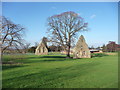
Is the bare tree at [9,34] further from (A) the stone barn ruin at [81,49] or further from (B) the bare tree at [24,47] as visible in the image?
(A) the stone barn ruin at [81,49]

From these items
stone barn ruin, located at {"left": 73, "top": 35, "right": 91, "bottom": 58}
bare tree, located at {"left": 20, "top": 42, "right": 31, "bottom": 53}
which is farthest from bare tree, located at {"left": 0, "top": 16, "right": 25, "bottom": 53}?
stone barn ruin, located at {"left": 73, "top": 35, "right": 91, "bottom": 58}

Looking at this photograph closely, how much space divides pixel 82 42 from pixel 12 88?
73.6 feet

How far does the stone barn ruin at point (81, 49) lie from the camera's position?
2562 centimetres

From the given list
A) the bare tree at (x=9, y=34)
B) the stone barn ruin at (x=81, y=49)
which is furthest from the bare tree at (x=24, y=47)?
the stone barn ruin at (x=81, y=49)

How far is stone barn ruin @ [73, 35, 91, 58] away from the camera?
25.6 metres

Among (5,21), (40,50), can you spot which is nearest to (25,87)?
(5,21)

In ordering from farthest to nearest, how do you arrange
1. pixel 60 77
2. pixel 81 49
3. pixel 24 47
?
pixel 81 49 < pixel 24 47 < pixel 60 77

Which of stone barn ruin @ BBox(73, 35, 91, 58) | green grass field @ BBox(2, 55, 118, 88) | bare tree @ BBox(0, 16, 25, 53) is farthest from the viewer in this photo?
stone barn ruin @ BBox(73, 35, 91, 58)

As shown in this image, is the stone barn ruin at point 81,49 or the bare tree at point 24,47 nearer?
the bare tree at point 24,47

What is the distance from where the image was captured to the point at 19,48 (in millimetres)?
12516

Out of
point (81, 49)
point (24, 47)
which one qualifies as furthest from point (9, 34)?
point (81, 49)

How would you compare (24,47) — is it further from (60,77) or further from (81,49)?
(81,49)

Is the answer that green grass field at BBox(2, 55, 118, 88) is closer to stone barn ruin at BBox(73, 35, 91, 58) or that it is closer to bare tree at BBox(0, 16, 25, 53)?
bare tree at BBox(0, 16, 25, 53)

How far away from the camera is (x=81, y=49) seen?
25.9 m
